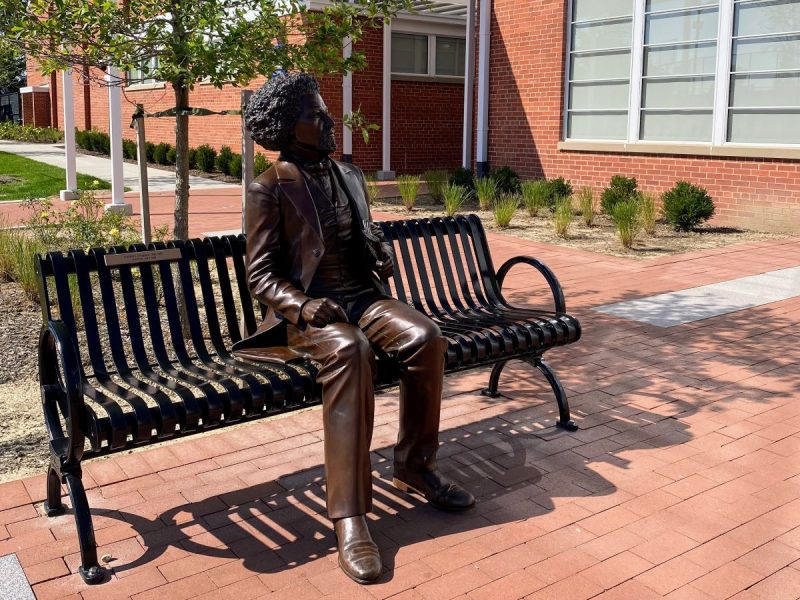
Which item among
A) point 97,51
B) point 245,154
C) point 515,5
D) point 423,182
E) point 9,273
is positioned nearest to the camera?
point 97,51

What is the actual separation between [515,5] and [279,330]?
1323 cm

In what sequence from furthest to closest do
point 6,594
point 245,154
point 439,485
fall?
point 245,154
point 439,485
point 6,594

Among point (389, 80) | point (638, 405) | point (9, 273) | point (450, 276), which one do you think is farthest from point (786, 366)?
point (389, 80)

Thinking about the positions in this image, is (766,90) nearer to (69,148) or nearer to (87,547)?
(69,148)

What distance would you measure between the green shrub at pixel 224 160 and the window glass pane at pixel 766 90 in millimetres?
11903

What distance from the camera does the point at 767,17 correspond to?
40.2ft

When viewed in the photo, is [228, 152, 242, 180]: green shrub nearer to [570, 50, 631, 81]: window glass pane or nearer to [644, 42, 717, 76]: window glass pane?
[570, 50, 631, 81]: window glass pane

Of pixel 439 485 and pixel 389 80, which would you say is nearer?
pixel 439 485

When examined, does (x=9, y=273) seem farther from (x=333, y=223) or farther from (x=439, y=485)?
(x=439, y=485)

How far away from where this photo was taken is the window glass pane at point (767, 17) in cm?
1200

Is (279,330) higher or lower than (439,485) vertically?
higher

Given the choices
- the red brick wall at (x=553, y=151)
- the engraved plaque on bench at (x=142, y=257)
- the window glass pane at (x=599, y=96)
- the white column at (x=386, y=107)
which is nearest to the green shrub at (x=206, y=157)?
the white column at (x=386, y=107)

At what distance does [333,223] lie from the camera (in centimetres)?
406

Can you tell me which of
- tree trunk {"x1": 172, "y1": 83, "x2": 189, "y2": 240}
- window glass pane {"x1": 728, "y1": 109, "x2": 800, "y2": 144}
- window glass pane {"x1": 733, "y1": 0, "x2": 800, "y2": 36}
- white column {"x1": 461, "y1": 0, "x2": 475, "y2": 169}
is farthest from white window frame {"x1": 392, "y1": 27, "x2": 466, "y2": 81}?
tree trunk {"x1": 172, "y1": 83, "x2": 189, "y2": 240}
